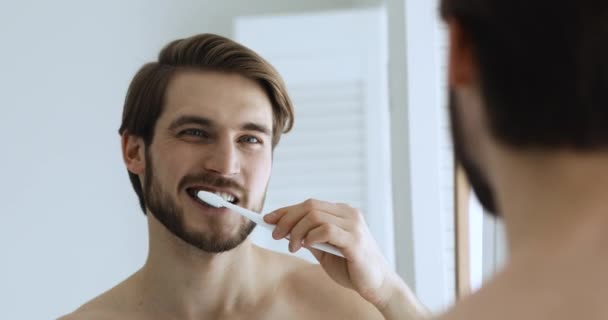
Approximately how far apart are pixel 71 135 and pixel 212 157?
1.40 m

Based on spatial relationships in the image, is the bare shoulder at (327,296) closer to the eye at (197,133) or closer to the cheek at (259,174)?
the cheek at (259,174)

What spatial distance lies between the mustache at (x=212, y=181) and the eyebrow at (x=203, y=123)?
0.27 feet

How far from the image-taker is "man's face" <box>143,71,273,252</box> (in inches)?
62.3

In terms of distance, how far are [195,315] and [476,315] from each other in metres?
1.22

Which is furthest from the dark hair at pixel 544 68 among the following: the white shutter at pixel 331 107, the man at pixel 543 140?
the white shutter at pixel 331 107

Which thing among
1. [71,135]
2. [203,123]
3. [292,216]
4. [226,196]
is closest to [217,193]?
[226,196]

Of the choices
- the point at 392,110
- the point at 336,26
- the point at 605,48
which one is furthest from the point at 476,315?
the point at 336,26

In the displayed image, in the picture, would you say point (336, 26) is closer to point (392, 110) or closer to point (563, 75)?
point (392, 110)

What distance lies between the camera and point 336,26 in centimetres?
254

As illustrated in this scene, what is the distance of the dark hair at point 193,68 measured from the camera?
1646 mm

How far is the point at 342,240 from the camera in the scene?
143cm

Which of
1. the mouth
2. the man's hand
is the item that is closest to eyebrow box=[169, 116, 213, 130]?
the mouth

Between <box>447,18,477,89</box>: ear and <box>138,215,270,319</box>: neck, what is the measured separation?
1.15 meters

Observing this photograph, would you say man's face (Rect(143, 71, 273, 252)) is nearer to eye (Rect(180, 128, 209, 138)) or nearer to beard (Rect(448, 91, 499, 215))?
eye (Rect(180, 128, 209, 138))
